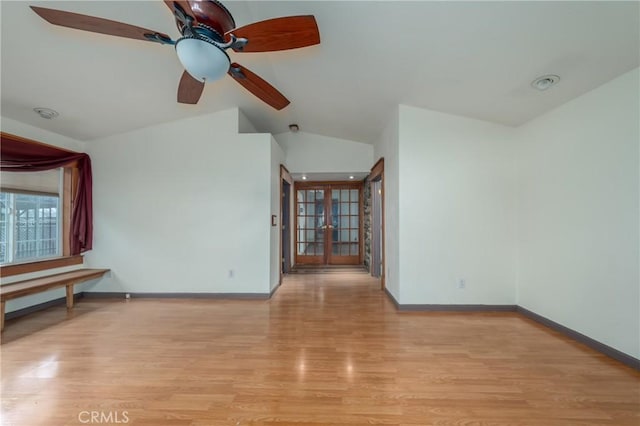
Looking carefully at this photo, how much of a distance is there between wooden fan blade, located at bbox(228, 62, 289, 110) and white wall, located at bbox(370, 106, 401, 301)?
1792mm

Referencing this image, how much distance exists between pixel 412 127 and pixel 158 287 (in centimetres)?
432

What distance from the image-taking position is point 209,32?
Result: 154cm

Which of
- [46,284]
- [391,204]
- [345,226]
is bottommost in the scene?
[46,284]

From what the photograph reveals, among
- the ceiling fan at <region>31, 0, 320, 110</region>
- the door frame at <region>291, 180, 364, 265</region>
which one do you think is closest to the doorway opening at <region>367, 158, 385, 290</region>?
the door frame at <region>291, 180, 364, 265</region>

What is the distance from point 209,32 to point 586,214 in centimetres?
350

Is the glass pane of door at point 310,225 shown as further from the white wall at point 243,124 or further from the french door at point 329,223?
the white wall at point 243,124

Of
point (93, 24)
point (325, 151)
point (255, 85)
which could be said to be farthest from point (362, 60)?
point (325, 151)

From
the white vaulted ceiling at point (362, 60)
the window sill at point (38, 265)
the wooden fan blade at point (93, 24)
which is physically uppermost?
the white vaulted ceiling at point (362, 60)

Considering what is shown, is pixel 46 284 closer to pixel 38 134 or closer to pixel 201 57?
pixel 38 134

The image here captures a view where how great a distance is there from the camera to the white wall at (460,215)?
3299 millimetres

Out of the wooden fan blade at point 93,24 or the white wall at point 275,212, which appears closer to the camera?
the wooden fan blade at point 93,24

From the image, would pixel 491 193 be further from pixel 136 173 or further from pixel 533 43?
pixel 136 173

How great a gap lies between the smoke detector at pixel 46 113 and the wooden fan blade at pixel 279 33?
3.02 meters

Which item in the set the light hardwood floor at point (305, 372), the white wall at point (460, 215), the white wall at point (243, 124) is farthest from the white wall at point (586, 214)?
the white wall at point (243, 124)
